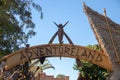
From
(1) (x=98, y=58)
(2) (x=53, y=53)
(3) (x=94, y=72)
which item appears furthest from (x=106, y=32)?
(3) (x=94, y=72)

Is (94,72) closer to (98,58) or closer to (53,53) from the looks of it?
(98,58)

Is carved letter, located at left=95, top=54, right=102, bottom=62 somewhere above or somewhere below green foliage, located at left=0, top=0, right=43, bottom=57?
below

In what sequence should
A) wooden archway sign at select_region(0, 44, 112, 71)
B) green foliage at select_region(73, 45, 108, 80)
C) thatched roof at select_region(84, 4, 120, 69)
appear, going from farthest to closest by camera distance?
→ 1. green foliage at select_region(73, 45, 108, 80)
2. thatched roof at select_region(84, 4, 120, 69)
3. wooden archway sign at select_region(0, 44, 112, 71)

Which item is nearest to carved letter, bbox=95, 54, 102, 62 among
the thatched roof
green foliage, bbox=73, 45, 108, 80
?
the thatched roof

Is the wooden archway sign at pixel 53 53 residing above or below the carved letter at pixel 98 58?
above

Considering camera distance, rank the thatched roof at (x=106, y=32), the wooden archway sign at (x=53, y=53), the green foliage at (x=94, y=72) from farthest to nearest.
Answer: the green foliage at (x=94, y=72), the thatched roof at (x=106, y=32), the wooden archway sign at (x=53, y=53)

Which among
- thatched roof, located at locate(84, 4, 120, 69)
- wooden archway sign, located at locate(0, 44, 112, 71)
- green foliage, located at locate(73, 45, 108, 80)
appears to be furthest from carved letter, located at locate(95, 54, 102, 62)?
green foliage, located at locate(73, 45, 108, 80)

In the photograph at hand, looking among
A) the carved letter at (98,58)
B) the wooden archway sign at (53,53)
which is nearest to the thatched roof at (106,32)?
the carved letter at (98,58)

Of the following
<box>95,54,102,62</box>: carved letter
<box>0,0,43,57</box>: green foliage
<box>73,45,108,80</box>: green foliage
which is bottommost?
<box>95,54,102,62</box>: carved letter

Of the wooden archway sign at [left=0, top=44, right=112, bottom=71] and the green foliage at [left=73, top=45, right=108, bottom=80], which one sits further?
the green foliage at [left=73, top=45, right=108, bottom=80]

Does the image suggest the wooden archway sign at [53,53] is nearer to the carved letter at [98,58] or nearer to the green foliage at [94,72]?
the carved letter at [98,58]

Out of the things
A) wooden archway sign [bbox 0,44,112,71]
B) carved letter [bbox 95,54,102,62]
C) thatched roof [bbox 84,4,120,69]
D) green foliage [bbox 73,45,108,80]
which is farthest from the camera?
green foliage [bbox 73,45,108,80]

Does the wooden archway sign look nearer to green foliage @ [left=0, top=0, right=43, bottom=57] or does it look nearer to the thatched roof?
the thatched roof

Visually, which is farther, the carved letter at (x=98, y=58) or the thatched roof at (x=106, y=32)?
the thatched roof at (x=106, y=32)
